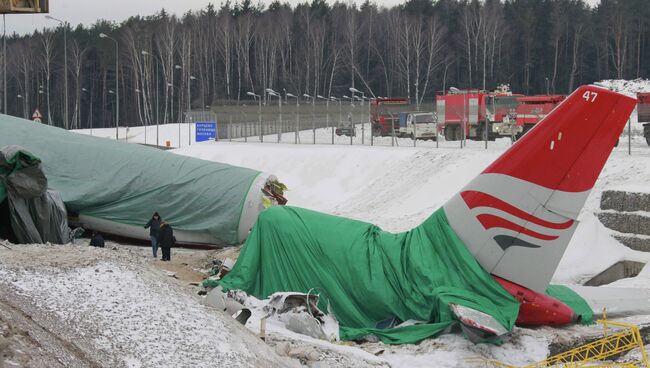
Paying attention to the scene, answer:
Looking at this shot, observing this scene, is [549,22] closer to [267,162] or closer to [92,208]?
[267,162]

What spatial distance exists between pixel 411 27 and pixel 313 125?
1728 inches

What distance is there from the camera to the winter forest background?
275 ft

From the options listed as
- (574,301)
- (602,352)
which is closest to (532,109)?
(574,301)

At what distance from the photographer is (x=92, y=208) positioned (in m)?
22.7

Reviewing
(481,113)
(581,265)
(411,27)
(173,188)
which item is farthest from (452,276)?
(411,27)

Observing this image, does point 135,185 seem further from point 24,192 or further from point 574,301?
point 574,301

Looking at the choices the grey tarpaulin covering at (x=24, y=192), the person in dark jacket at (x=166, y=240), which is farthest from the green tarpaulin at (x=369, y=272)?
the person in dark jacket at (x=166, y=240)

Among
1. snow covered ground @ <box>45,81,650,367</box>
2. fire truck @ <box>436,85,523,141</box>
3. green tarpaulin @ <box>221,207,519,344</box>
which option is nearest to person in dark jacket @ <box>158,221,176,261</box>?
snow covered ground @ <box>45,81,650,367</box>

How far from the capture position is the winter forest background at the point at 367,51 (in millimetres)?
83812

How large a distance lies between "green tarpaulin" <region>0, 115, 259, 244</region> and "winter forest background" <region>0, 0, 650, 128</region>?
54518mm

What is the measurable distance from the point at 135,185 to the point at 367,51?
7081 centimetres

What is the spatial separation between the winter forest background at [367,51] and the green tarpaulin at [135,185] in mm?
54518

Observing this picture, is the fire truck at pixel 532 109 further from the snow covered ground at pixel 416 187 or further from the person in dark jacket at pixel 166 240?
the person in dark jacket at pixel 166 240

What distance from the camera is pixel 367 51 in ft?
301
